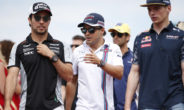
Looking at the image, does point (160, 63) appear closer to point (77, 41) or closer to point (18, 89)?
point (18, 89)

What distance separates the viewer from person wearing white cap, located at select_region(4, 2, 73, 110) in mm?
7004

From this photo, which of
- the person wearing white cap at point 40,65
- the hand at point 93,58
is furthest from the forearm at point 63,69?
the hand at point 93,58

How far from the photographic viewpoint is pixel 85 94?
7.65 m

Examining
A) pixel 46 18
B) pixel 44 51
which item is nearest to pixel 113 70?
pixel 44 51

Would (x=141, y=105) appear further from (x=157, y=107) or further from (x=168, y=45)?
(x=168, y=45)

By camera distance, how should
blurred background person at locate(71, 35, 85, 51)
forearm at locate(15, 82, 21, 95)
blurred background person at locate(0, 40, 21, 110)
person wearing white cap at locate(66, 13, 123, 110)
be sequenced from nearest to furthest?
blurred background person at locate(0, 40, 21, 110) < person wearing white cap at locate(66, 13, 123, 110) < forearm at locate(15, 82, 21, 95) < blurred background person at locate(71, 35, 85, 51)

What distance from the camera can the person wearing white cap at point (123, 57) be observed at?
9.55 meters

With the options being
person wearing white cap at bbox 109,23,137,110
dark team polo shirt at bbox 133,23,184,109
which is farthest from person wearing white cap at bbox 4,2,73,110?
person wearing white cap at bbox 109,23,137,110

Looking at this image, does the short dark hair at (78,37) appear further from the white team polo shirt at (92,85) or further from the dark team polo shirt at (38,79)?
the dark team polo shirt at (38,79)

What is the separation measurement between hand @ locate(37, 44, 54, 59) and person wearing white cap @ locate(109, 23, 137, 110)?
2.69 metres

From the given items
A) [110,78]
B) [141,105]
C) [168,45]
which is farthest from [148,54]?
[110,78]

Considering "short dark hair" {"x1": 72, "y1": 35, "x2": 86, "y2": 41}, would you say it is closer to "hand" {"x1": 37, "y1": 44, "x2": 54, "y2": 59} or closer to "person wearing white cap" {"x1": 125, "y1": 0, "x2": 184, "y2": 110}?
"hand" {"x1": 37, "y1": 44, "x2": 54, "y2": 59}

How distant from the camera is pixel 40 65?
7035mm

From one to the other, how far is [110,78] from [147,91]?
1.20 metres
